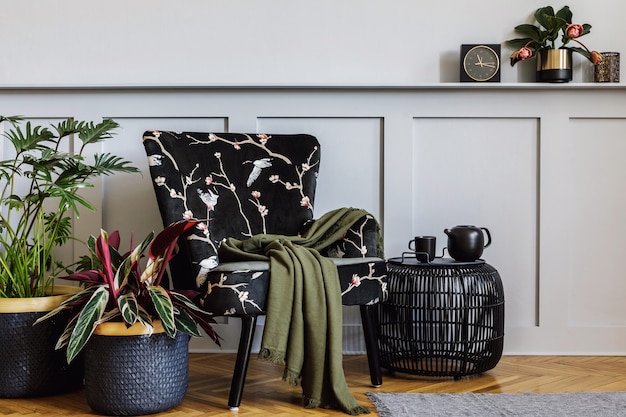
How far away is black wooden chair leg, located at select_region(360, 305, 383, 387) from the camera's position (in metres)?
2.72

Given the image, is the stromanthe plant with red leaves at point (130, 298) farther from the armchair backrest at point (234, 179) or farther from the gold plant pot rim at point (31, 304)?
the armchair backrest at point (234, 179)

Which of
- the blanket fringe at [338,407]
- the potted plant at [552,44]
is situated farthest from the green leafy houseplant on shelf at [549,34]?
the blanket fringe at [338,407]

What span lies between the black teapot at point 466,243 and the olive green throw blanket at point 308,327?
0.63 metres

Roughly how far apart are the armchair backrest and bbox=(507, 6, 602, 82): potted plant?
1.01 metres

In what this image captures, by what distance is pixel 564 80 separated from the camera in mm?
3285

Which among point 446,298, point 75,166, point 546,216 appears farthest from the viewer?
point 546,216

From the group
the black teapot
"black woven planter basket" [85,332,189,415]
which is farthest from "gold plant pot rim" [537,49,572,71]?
"black woven planter basket" [85,332,189,415]

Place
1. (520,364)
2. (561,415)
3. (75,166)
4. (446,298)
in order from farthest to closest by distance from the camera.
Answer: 1. (520,364)
2. (446,298)
3. (75,166)
4. (561,415)

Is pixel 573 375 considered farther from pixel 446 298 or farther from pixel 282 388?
pixel 282 388

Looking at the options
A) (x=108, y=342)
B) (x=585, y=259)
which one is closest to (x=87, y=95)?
(x=108, y=342)

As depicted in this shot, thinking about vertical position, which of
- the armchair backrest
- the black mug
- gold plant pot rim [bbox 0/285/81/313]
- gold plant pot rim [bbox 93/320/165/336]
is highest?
the armchair backrest

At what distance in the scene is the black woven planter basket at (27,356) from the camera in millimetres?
2566

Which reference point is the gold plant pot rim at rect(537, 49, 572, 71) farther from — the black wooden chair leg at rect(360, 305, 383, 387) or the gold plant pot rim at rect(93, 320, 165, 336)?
the gold plant pot rim at rect(93, 320, 165, 336)

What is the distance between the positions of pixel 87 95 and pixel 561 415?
88.9 inches
